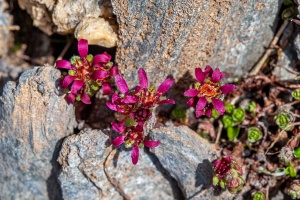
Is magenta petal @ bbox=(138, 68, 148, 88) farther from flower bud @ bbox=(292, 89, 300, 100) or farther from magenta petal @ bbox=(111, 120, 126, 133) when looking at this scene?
flower bud @ bbox=(292, 89, 300, 100)

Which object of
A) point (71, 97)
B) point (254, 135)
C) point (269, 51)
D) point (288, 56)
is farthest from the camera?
point (269, 51)

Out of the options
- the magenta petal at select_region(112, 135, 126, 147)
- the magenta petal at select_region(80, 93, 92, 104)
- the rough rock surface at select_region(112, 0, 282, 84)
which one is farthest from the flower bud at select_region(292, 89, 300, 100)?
the magenta petal at select_region(80, 93, 92, 104)

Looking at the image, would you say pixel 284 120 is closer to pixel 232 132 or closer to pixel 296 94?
pixel 296 94

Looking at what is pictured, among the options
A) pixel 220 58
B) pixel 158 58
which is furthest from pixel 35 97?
pixel 220 58

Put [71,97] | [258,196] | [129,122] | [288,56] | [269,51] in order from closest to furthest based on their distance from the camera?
1. [129,122]
2. [71,97]
3. [258,196]
4. [288,56]
5. [269,51]

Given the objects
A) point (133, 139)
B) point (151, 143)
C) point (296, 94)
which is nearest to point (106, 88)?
point (133, 139)

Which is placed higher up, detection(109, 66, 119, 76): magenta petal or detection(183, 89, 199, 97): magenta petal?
detection(109, 66, 119, 76): magenta petal
